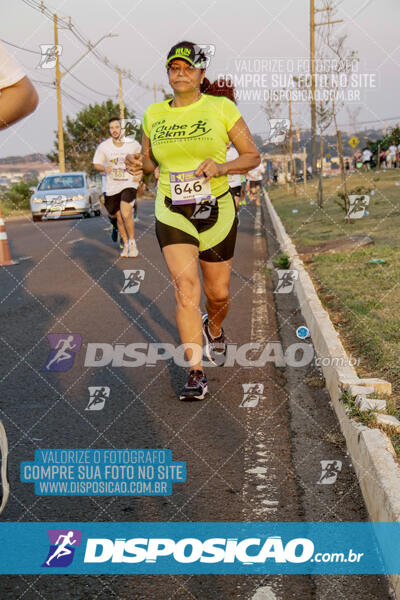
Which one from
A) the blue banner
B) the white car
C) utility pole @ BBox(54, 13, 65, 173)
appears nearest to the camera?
the blue banner

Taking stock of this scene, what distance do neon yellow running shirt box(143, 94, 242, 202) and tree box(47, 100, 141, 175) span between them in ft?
161

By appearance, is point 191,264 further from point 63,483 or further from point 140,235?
point 140,235

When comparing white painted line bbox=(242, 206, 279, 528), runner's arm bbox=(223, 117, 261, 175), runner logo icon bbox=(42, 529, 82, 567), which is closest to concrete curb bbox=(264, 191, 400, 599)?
white painted line bbox=(242, 206, 279, 528)

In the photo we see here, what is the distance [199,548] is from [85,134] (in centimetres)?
5278

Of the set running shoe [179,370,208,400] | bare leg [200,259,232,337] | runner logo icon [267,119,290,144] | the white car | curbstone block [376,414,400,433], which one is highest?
runner logo icon [267,119,290,144]

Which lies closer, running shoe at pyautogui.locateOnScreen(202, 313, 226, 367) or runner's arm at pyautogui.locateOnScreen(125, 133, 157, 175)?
runner's arm at pyautogui.locateOnScreen(125, 133, 157, 175)

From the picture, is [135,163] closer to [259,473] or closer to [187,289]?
[187,289]

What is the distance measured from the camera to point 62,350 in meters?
6.73

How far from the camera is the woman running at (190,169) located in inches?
204

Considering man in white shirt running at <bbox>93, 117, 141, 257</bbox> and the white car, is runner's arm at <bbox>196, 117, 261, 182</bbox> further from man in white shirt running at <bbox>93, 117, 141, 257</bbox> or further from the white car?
the white car

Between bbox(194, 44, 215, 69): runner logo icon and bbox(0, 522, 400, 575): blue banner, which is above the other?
bbox(194, 44, 215, 69): runner logo icon

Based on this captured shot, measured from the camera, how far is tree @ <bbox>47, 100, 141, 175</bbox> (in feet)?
177

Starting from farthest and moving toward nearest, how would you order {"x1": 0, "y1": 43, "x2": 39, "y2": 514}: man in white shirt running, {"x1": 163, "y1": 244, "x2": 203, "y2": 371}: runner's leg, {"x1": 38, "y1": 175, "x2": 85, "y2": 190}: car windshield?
{"x1": 38, "y1": 175, "x2": 85, "y2": 190}: car windshield < {"x1": 163, "y1": 244, "x2": 203, "y2": 371}: runner's leg < {"x1": 0, "y1": 43, "x2": 39, "y2": 514}: man in white shirt running

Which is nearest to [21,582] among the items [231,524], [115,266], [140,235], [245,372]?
[231,524]
